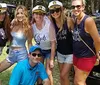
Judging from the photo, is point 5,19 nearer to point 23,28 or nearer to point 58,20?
point 23,28

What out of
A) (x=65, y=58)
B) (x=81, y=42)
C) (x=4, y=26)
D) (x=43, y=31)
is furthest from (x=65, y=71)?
(x=4, y=26)

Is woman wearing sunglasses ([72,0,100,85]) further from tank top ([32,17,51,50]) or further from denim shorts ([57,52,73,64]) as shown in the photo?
tank top ([32,17,51,50])

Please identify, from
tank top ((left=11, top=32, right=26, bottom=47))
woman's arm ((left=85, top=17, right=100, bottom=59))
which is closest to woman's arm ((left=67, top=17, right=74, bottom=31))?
woman's arm ((left=85, top=17, right=100, bottom=59))

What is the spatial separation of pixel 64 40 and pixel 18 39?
0.80 metres

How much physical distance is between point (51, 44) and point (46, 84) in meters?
0.84

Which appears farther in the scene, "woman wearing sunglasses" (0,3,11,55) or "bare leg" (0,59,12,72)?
"bare leg" (0,59,12,72)

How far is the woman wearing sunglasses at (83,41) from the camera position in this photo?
13.2 ft

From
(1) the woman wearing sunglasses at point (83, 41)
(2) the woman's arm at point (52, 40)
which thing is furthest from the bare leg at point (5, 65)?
(1) the woman wearing sunglasses at point (83, 41)

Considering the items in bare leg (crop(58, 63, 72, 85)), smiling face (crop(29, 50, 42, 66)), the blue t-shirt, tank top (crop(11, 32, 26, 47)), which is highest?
tank top (crop(11, 32, 26, 47))

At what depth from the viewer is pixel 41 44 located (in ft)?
16.4

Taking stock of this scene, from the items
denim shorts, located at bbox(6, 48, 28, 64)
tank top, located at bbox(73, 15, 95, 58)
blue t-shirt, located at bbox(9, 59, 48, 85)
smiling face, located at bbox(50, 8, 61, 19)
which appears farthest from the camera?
denim shorts, located at bbox(6, 48, 28, 64)

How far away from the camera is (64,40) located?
484cm

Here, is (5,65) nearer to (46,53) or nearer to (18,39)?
(18,39)

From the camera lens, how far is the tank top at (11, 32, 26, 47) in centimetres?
488
